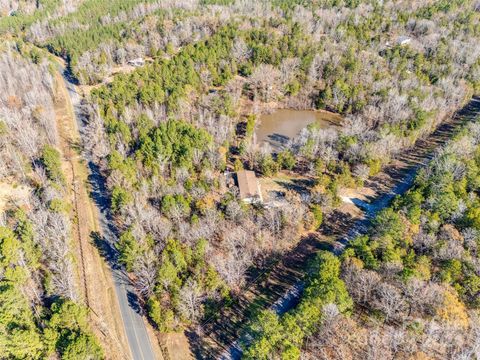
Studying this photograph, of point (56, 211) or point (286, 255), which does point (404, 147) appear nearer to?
point (286, 255)

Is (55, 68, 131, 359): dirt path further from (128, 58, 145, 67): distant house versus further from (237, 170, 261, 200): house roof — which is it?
(128, 58, 145, 67): distant house

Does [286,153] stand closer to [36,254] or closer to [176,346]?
[176,346]

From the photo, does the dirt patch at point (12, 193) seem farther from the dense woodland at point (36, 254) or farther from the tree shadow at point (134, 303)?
the tree shadow at point (134, 303)

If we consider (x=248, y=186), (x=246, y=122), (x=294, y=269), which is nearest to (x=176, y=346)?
(x=294, y=269)

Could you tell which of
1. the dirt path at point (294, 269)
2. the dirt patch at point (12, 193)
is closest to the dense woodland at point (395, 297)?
the dirt path at point (294, 269)

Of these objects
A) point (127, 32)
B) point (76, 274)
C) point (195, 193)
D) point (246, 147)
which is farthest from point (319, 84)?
point (76, 274)

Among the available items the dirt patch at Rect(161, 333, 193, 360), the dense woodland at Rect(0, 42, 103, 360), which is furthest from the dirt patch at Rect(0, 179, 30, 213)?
the dirt patch at Rect(161, 333, 193, 360)

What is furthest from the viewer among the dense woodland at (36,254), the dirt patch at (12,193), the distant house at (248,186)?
the distant house at (248,186)
